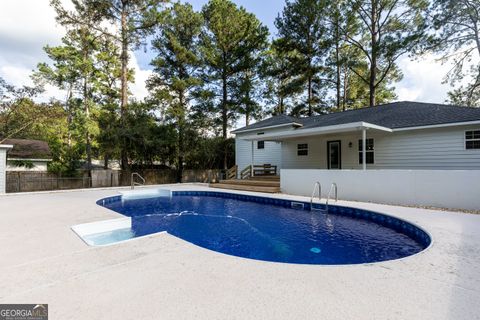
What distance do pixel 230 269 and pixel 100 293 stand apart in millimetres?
1423

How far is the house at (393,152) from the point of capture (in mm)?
7955

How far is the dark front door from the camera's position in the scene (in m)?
12.3

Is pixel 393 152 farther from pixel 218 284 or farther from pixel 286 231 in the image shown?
pixel 218 284

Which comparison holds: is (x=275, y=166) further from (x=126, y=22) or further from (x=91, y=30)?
(x=91, y=30)

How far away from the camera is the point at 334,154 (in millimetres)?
12523

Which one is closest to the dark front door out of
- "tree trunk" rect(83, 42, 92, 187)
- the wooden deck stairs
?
the wooden deck stairs

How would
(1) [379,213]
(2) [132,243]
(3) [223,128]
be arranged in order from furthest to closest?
(3) [223,128] → (1) [379,213] → (2) [132,243]

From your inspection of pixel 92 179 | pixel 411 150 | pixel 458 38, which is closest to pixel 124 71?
pixel 92 179

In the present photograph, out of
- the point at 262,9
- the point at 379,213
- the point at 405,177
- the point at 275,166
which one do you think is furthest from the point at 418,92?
the point at 379,213

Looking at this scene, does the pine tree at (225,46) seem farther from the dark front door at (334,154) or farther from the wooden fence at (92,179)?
the dark front door at (334,154)

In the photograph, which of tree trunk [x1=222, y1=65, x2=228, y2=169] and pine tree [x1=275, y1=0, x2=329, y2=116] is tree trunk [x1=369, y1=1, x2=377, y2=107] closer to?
pine tree [x1=275, y1=0, x2=329, y2=116]

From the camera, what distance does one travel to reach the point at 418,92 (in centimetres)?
2275

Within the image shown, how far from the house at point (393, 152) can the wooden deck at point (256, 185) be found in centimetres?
67

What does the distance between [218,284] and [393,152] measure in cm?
1077
